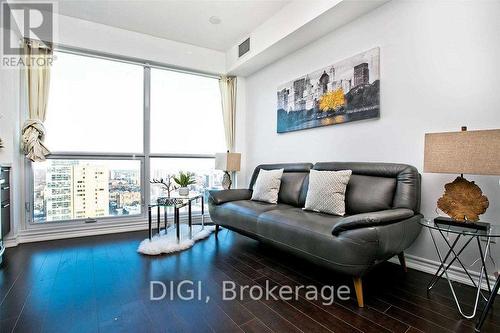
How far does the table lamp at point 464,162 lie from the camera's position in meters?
1.59

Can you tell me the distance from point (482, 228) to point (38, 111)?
460cm

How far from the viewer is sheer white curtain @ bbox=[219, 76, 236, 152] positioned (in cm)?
468

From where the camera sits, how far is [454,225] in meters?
1.78

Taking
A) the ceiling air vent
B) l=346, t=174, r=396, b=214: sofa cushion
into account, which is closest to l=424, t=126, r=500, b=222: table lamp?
l=346, t=174, r=396, b=214: sofa cushion

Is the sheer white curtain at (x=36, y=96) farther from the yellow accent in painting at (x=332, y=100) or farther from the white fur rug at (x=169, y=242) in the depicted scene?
the yellow accent in painting at (x=332, y=100)

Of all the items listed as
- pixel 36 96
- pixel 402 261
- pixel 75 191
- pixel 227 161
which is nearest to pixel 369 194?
pixel 402 261

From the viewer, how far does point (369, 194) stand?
2385 millimetres

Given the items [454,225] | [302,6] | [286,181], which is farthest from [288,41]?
[454,225]

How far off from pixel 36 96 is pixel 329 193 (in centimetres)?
371

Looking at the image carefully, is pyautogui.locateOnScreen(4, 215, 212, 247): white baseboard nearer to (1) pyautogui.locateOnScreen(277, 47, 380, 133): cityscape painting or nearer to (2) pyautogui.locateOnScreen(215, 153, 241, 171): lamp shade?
(2) pyautogui.locateOnScreen(215, 153, 241, 171): lamp shade

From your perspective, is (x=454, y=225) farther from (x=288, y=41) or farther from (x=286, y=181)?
(x=288, y=41)

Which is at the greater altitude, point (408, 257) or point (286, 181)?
point (286, 181)

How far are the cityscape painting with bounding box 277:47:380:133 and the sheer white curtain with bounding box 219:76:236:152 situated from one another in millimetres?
1123

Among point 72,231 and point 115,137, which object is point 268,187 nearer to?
point 115,137
